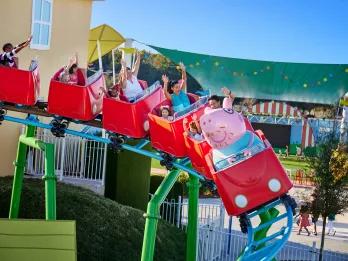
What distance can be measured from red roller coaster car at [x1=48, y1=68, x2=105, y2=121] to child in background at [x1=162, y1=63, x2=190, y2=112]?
1080 millimetres

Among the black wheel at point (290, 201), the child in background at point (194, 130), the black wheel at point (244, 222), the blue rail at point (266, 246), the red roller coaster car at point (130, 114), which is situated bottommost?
the blue rail at point (266, 246)

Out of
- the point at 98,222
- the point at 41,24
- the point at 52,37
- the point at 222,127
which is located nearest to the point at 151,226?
the point at 222,127

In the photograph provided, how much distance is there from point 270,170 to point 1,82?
385cm

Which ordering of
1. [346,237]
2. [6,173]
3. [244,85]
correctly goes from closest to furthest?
1. [6,173]
2. [346,237]
3. [244,85]

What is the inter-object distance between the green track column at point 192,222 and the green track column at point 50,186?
1.50 metres

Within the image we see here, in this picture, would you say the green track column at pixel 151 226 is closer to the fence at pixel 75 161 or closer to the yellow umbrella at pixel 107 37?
the fence at pixel 75 161

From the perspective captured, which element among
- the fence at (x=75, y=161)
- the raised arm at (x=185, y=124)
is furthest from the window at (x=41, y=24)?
the raised arm at (x=185, y=124)

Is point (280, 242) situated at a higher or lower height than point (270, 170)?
lower

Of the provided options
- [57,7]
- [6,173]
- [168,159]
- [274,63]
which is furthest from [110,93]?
[274,63]

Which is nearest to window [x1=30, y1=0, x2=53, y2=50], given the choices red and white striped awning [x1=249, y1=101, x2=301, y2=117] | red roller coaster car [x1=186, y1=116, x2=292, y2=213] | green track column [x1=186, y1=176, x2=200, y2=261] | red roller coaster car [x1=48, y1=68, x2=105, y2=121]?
red roller coaster car [x1=48, y1=68, x2=105, y2=121]

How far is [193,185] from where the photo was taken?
666 cm

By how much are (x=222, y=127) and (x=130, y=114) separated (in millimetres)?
1792

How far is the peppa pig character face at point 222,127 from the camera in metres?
5.04

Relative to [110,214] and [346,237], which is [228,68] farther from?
[110,214]
